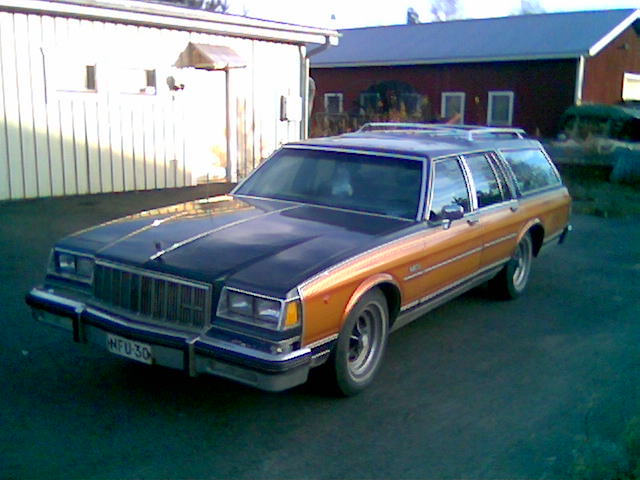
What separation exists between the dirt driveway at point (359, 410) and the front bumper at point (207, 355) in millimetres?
390

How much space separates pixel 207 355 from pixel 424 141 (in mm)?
3276

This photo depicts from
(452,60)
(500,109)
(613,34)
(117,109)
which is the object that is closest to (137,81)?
(117,109)

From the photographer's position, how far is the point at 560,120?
25531 mm

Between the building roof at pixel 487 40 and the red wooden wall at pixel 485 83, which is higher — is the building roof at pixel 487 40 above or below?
above

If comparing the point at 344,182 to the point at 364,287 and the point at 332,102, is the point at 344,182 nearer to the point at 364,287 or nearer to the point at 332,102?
the point at 364,287

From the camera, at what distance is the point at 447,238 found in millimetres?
5684

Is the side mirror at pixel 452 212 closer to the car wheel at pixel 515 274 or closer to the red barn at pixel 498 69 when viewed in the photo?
the car wheel at pixel 515 274

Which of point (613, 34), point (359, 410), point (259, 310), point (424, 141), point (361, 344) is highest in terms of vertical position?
point (613, 34)

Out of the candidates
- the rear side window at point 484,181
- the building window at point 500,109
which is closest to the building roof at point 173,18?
the rear side window at point 484,181

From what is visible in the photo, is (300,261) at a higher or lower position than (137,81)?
lower

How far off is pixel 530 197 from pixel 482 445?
3.65 metres

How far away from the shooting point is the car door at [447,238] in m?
5.46

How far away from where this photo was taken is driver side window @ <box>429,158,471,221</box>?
570 cm

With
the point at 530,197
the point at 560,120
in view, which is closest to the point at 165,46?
the point at 530,197
